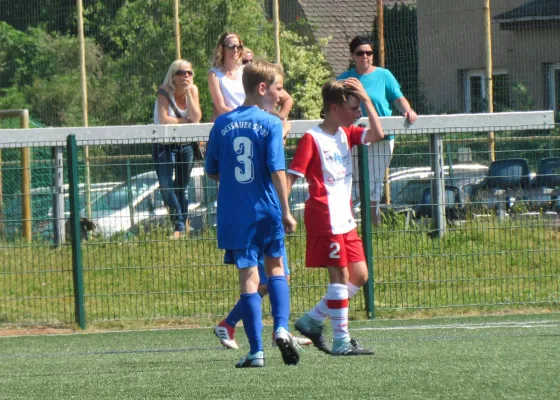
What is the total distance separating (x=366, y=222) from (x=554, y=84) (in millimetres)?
6809

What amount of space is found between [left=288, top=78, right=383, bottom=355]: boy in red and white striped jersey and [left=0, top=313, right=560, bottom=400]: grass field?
Answer: 253mm

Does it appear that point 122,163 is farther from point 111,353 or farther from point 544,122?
point 544,122

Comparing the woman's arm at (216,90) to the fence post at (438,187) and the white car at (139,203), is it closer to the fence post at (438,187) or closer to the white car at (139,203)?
the white car at (139,203)

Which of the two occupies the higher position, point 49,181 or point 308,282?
point 49,181

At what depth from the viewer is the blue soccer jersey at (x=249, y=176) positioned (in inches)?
259

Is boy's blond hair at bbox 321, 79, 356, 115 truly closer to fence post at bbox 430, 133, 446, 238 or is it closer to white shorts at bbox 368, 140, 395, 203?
white shorts at bbox 368, 140, 395, 203

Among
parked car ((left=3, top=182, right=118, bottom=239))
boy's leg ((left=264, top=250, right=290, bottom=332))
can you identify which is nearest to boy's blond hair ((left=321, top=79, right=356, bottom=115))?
boy's leg ((left=264, top=250, right=290, bottom=332))

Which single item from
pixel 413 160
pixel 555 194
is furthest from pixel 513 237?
pixel 413 160

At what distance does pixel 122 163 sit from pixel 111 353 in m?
2.39

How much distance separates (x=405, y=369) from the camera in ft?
20.9

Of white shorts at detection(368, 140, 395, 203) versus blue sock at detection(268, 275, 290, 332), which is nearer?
blue sock at detection(268, 275, 290, 332)

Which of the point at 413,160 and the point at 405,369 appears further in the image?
the point at 413,160

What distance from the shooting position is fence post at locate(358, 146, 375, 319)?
1008 centimetres

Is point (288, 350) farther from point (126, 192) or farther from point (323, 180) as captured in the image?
point (126, 192)
